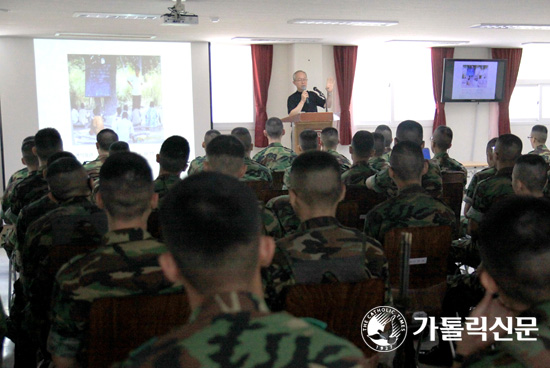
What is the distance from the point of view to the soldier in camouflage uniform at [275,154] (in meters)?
6.14

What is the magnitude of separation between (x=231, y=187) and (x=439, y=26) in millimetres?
9114

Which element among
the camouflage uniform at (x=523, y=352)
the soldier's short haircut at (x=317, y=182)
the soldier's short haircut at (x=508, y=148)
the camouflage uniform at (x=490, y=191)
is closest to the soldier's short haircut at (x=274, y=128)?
the soldier's short haircut at (x=508, y=148)

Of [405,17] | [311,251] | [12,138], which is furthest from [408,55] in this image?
[311,251]

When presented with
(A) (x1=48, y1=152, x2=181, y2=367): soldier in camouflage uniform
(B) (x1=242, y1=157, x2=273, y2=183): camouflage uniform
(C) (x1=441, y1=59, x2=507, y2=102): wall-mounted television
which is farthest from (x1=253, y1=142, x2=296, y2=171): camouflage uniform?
(C) (x1=441, y1=59, x2=507, y2=102): wall-mounted television

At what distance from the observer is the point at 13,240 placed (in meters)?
4.15

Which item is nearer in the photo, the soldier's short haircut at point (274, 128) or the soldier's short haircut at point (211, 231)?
the soldier's short haircut at point (211, 231)

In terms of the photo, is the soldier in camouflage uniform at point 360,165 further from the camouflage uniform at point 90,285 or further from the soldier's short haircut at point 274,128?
the camouflage uniform at point 90,285

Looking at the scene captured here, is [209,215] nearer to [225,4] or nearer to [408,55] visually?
[225,4]

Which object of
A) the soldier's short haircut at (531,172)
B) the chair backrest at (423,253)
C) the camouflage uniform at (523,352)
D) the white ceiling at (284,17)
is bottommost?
the chair backrest at (423,253)

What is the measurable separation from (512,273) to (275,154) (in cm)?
500

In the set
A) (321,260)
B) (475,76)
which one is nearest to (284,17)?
(475,76)

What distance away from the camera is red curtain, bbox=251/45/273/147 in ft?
37.4

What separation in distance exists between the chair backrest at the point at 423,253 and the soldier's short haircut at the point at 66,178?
5.25 feet

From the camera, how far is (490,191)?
13.1 ft
